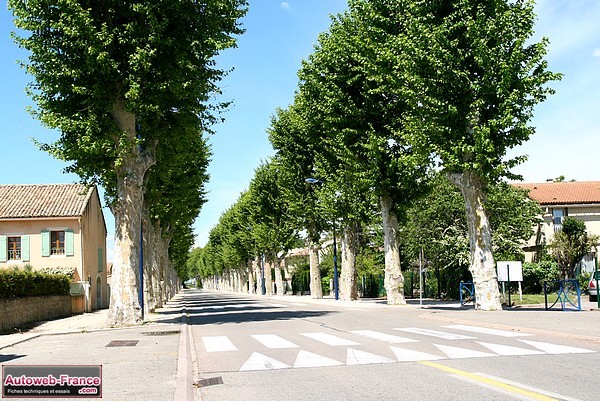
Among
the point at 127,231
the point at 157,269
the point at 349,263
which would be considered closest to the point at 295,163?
the point at 349,263

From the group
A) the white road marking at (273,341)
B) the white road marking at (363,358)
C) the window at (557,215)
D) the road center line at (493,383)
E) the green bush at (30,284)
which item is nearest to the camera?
the road center line at (493,383)

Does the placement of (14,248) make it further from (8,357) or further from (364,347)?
(364,347)

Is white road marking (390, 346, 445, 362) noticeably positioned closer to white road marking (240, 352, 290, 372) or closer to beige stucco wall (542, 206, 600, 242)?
white road marking (240, 352, 290, 372)

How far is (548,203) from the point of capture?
5344 cm

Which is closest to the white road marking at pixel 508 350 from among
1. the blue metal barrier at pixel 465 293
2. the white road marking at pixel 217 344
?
the white road marking at pixel 217 344

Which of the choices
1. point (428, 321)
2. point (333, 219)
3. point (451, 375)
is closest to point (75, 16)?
point (428, 321)

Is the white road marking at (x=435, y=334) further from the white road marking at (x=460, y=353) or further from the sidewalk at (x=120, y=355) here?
the sidewalk at (x=120, y=355)

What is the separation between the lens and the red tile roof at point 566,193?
53656 mm

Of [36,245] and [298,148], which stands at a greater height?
[298,148]

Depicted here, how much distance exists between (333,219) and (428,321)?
58.3 feet

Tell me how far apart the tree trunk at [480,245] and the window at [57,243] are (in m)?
27.3

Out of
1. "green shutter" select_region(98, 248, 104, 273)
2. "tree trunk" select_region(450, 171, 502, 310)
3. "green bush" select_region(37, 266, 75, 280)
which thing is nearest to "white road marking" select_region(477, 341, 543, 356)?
"tree trunk" select_region(450, 171, 502, 310)

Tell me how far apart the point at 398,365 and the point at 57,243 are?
35.1 meters

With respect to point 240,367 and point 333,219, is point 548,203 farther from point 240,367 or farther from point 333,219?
point 240,367
